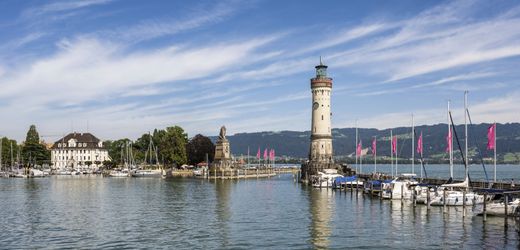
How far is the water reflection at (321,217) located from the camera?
43281 millimetres

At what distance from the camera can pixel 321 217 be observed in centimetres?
5684

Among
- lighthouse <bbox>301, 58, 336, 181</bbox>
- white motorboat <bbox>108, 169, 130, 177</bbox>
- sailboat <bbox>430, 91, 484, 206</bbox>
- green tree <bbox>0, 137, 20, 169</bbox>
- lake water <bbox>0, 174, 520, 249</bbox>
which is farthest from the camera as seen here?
green tree <bbox>0, 137, 20, 169</bbox>

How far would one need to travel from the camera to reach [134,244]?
1626 inches

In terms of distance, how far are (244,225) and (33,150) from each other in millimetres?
157091

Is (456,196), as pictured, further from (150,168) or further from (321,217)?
(150,168)

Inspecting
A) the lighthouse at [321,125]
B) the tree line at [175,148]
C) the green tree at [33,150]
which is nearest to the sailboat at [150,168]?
the tree line at [175,148]

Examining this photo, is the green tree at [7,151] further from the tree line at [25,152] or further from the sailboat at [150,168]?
the sailboat at [150,168]

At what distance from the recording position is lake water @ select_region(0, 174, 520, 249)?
41781 millimetres

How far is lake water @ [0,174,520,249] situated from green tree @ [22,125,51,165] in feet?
400

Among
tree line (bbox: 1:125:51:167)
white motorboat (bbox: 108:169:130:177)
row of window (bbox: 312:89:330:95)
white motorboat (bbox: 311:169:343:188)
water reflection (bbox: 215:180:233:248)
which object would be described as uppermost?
row of window (bbox: 312:89:330:95)

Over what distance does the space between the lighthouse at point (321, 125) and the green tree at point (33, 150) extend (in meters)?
108

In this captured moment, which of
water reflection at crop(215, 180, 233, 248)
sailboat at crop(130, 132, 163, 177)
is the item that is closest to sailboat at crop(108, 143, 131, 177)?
sailboat at crop(130, 132, 163, 177)

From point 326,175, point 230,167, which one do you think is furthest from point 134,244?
point 230,167

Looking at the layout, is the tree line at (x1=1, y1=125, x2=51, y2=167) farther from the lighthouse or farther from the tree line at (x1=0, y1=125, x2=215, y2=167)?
the lighthouse
